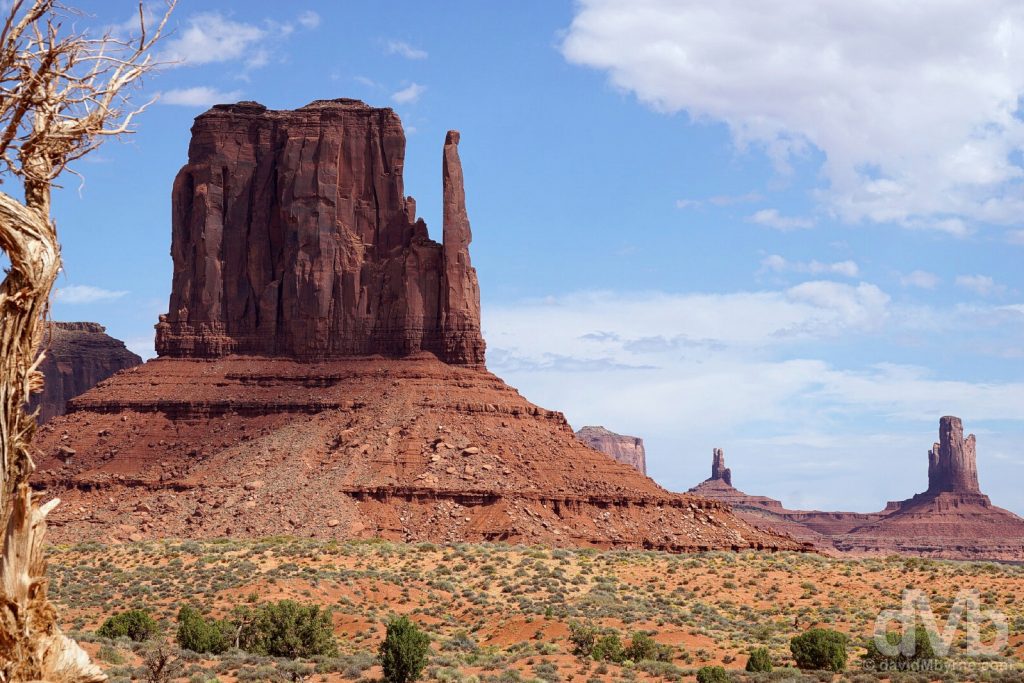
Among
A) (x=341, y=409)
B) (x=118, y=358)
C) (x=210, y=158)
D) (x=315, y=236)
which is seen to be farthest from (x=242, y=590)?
(x=118, y=358)

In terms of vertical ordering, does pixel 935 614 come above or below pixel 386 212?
below

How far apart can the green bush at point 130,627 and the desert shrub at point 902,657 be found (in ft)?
75.2

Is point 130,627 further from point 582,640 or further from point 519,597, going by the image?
point 519,597

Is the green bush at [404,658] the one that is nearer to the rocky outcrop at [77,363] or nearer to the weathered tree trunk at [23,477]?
the weathered tree trunk at [23,477]

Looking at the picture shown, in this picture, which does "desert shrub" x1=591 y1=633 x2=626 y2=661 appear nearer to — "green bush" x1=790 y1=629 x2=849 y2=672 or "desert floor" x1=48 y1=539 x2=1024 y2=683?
"desert floor" x1=48 y1=539 x2=1024 y2=683

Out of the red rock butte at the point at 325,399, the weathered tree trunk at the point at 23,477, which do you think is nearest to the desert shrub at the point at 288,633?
the red rock butte at the point at 325,399

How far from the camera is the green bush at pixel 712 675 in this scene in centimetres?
3750

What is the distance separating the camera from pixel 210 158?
107875 millimetres

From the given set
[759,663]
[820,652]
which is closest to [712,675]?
[759,663]

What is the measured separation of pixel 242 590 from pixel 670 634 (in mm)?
18400

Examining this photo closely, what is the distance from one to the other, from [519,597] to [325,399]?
37656mm

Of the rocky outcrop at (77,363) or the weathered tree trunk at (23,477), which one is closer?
the weathered tree trunk at (23,477)

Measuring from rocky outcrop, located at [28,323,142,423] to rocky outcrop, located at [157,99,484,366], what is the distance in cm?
3521

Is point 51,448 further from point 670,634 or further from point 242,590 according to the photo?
point 670,634
